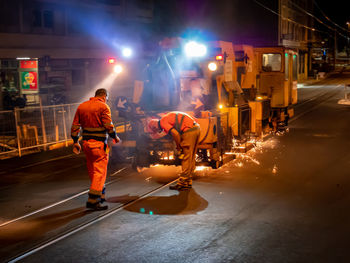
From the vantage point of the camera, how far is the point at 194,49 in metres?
10.3

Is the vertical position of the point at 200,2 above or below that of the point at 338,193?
above

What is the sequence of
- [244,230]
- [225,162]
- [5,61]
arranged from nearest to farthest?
[244,230] < [225,162] < [5,61]

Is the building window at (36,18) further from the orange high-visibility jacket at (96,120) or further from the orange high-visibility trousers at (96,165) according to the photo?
the orange high-visibility trousers at (96,165)

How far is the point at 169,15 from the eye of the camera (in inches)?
1699

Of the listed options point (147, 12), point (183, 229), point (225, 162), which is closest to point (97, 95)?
point (183, 229)

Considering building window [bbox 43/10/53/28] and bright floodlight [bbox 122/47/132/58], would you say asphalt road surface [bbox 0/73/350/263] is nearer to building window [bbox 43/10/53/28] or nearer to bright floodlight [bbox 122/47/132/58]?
bright floodlight [bbox 122/47/132/58]

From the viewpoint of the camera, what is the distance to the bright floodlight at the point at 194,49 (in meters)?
10.3

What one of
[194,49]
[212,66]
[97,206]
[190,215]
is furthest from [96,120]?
[212,66]

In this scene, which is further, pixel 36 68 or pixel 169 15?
pixel 169 15

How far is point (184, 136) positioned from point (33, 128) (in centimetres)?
666

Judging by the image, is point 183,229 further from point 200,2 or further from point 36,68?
point 200,2

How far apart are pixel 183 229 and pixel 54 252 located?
68.4 inches

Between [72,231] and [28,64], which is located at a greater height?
[28,64]

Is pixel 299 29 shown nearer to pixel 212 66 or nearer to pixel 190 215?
pixel 212 66
